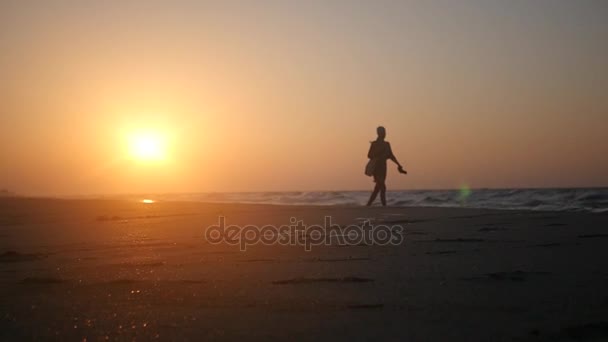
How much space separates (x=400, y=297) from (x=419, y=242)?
182 centimetres

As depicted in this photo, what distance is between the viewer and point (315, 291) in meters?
1.96

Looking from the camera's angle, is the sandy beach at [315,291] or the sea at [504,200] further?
the sea at [504,200]

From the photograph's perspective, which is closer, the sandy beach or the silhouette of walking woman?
the sandy beach

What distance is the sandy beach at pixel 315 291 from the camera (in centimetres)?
143

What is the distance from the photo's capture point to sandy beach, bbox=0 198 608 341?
56.4 inches

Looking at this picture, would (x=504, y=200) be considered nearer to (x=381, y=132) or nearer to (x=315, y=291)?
(x=381, y=132)

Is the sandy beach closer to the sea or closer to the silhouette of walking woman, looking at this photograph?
the sea

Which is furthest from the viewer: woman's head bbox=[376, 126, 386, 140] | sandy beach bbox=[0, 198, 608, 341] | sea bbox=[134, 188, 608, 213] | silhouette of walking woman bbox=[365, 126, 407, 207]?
woman's head bbox=[376, 126, 386, 140]

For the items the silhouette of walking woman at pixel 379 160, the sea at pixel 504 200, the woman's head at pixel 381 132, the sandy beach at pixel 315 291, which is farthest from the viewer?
the woman's head at pixel 381 132

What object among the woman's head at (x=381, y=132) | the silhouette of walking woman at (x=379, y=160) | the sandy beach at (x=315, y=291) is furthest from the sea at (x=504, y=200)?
the sandy beach at (x=315, y=291)

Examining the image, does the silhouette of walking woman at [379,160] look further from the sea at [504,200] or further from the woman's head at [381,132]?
the sea at [504,200]

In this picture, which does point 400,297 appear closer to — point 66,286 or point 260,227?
point 66,286

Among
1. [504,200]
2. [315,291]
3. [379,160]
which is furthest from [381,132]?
[315,291]

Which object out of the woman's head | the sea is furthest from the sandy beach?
the woman's head
